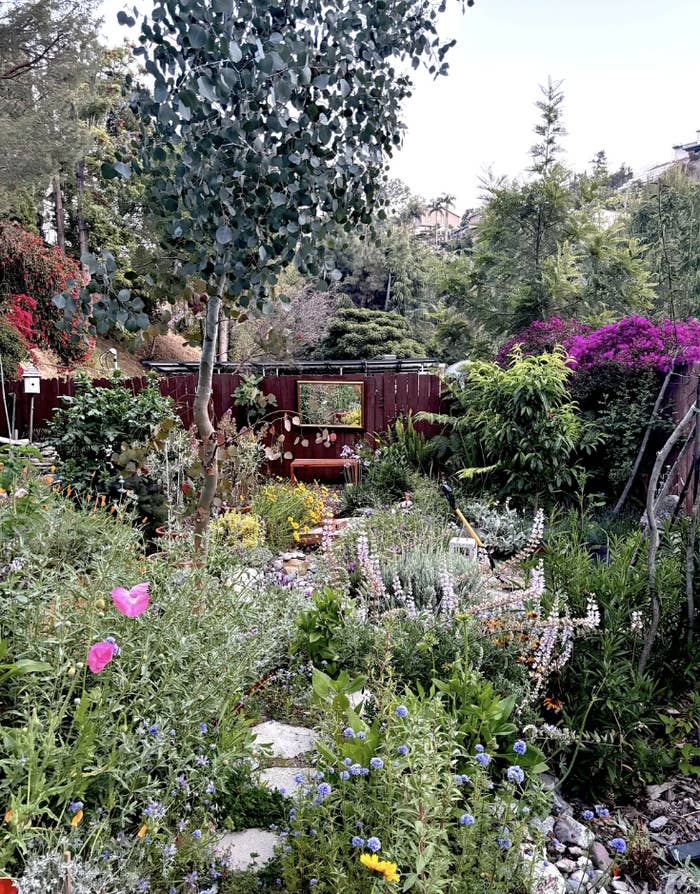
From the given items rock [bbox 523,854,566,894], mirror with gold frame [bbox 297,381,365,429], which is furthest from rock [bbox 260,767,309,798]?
mirror with gold frame [bbox 297,381,365,429]

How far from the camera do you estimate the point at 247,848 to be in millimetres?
1407

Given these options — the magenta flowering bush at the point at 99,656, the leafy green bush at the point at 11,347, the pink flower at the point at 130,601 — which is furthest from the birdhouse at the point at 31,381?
the magenta flowering bush at the point at 99,656

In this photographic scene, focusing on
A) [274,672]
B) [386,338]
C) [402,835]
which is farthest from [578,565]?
[386,338]

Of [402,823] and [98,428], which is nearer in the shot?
[402,823]

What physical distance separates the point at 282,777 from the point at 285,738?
0.66 feet

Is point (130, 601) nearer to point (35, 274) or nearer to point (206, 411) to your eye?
point (206, 411)

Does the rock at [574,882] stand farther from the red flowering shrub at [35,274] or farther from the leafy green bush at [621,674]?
the red flowering shrub at [35,274]

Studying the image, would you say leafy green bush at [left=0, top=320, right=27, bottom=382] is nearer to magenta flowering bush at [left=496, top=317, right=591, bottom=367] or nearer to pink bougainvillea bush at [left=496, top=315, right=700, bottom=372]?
magenta flowering bush at [left=496, top=317, right=591, bottom=367]

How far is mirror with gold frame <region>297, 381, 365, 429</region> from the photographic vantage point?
793 cm

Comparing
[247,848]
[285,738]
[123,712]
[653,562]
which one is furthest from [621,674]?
[123,712]

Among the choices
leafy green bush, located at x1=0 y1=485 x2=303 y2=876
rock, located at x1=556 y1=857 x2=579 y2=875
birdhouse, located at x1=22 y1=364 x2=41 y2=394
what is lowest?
rock, located at x1=556 y1=857 x2=579 y2=875

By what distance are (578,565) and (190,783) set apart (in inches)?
65.7

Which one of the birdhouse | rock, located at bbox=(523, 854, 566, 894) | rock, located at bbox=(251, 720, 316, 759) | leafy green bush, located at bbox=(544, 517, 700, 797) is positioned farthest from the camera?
the birdhouse

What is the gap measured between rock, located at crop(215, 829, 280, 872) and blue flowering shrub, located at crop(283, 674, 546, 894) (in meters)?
0.09
